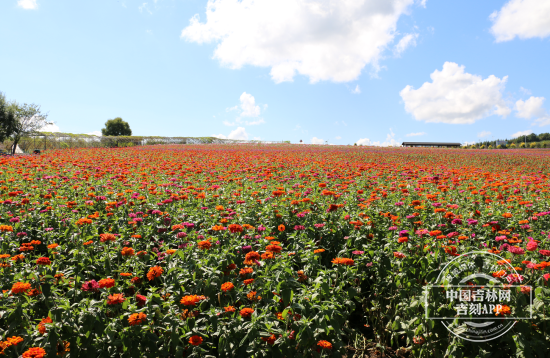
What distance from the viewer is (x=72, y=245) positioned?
13.8 feet

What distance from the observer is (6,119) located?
3581cm

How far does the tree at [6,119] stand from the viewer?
35.5 meters

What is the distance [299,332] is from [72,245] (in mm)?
3706

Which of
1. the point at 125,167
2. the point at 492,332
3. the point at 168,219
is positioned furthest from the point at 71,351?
the point at 125,167

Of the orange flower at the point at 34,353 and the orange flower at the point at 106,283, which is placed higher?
the orange flower at the point at 106,283

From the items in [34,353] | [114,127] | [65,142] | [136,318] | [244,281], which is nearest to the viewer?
[34,353]

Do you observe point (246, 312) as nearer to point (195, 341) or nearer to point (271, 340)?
point (271, 340)

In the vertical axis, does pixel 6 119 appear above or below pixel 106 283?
above

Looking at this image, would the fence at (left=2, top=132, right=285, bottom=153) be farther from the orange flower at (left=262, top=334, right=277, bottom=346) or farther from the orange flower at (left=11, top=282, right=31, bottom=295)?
the orange flower at (left=262, top=334, right=277, bottom=346)

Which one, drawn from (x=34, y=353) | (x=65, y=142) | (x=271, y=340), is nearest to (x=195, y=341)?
(x=271, y=340)

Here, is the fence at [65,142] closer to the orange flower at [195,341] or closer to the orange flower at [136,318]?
the orange flower at [136,318]

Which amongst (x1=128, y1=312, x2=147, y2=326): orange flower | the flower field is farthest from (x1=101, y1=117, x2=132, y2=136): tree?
(x1=128, y1=312, x2=147, y2=326): orange flower

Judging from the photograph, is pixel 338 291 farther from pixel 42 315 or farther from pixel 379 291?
pixel 42 315

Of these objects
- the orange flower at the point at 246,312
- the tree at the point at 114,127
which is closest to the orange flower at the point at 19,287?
the orange flower at the point at 246,312
